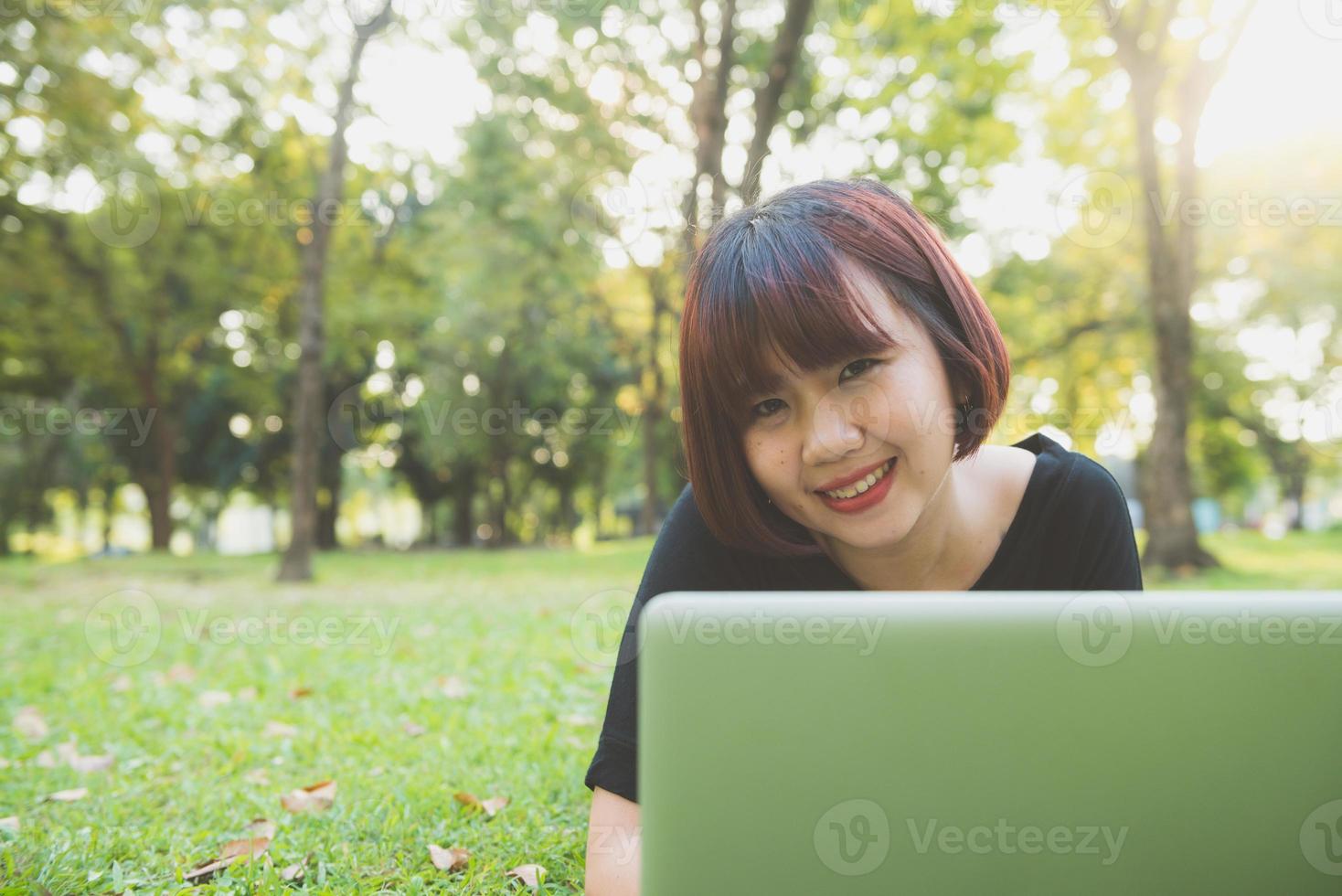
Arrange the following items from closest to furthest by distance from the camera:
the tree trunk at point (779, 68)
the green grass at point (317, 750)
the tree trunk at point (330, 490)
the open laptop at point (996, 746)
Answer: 1. the open laptop at point (996, 746)
2. the green grass at point (317, 750)
3. the tree trunk at point (779, 68)
4. the tree trunk at point (330, 490)

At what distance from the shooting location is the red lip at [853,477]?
152cm

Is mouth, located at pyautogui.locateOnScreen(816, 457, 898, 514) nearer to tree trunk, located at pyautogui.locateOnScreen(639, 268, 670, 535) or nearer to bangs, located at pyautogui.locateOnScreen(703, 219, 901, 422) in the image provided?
bangs, located at pyautogui.locateOnScreen(703, 219, 901, 422)

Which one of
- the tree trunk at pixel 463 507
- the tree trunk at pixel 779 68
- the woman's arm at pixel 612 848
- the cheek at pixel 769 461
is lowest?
the tree trunk at pixel 463 507

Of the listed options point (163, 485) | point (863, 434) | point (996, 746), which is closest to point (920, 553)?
point (863, 434)

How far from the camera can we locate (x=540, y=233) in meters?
14.2

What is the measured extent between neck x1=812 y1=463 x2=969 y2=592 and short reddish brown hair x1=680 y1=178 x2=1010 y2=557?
0.16 m

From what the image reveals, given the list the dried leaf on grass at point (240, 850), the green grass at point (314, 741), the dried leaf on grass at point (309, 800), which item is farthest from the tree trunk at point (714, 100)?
the dried leaf on grass at point (240, 850)

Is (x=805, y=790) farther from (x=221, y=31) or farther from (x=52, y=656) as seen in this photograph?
(x=221, y=31)

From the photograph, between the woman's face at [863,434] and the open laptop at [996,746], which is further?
the woman's face at [863,434]

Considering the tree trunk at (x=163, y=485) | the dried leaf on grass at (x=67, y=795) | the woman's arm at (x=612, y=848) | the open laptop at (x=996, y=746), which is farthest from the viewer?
the tree trunk at (x=163, y=485)

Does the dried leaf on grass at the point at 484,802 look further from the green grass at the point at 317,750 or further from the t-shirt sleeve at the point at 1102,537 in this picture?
the t-shirt sleeve at the point at 1102,537

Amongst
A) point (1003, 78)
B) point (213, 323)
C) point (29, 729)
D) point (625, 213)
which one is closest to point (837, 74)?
point (1003, 78)

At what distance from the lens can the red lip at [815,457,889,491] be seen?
1517mm

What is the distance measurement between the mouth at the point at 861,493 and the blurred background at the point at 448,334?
793mm
